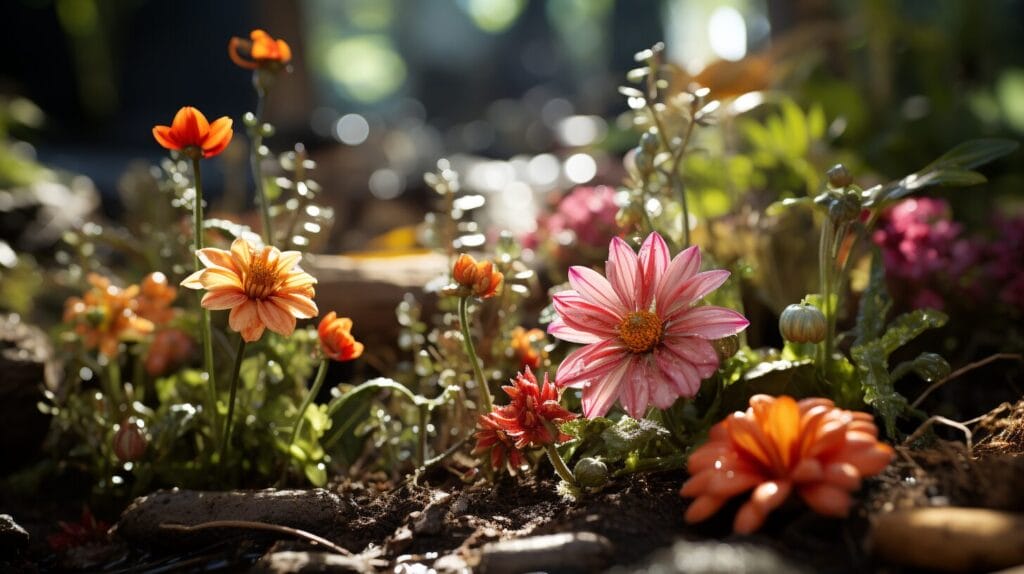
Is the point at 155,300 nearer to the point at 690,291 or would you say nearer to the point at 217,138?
the point at 217,138

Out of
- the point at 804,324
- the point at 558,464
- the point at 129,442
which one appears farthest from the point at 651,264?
the point at 129,442

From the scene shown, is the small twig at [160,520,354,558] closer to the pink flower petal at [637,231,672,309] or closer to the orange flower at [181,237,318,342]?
the orange flower at [181,237,318,342]

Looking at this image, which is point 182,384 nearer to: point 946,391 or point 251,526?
point 251,526

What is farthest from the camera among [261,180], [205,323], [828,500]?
[261,180]

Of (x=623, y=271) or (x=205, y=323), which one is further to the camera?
(x=205, y=323)

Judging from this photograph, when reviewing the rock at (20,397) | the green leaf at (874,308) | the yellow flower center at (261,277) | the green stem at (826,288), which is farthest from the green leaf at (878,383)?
the rock at (20,397)
